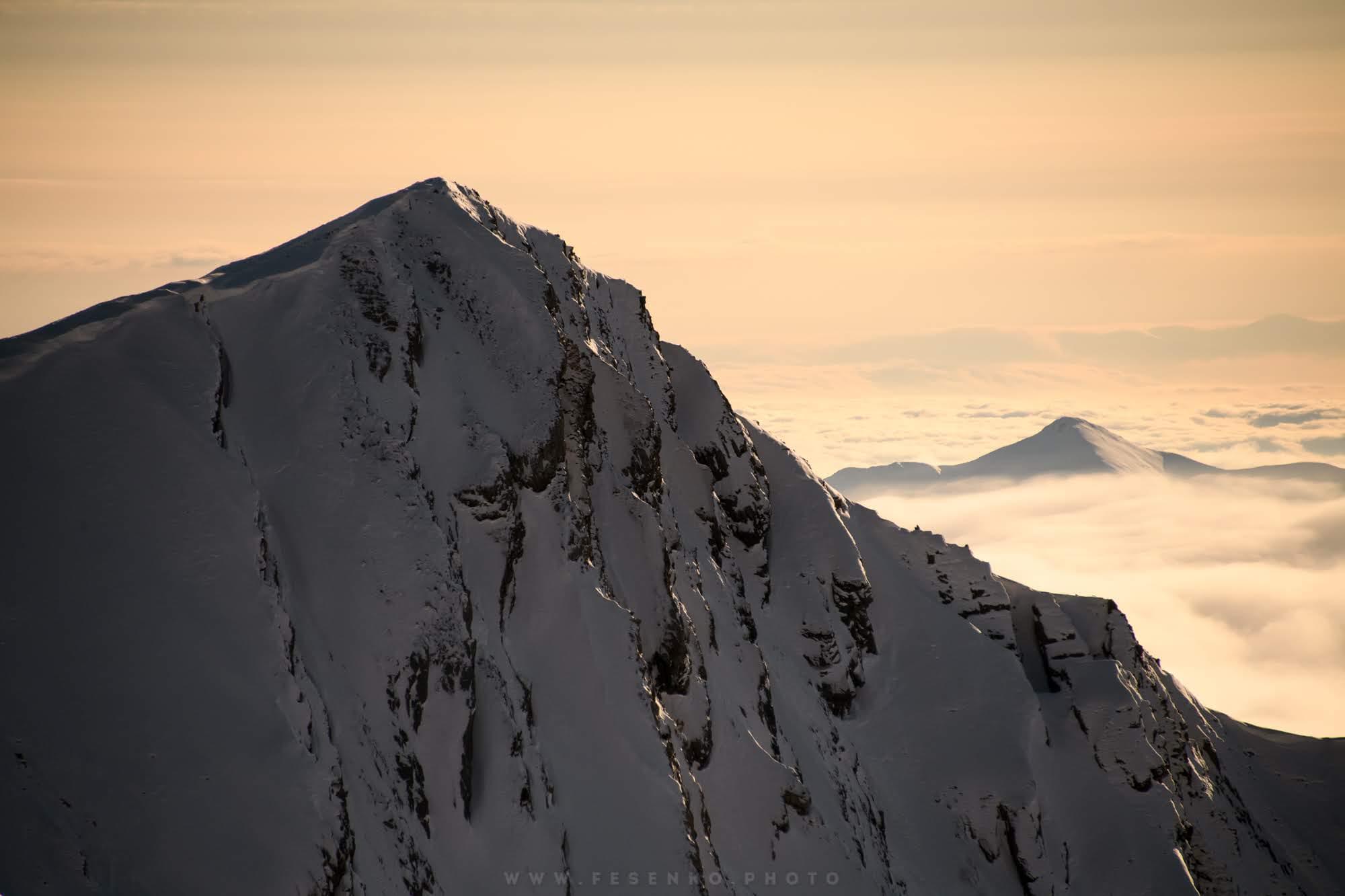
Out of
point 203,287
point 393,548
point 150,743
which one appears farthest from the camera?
point 203,287

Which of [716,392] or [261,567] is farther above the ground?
[716,392]

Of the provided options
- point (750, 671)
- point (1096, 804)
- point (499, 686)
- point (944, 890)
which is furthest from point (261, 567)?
point (1096, 804)

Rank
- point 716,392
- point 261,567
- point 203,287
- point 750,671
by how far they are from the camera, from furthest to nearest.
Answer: point 716,392 → point 750,671 → point 203,287 → point 261,567

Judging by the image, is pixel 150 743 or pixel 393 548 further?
pixel 393 548

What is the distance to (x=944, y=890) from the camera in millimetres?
105312

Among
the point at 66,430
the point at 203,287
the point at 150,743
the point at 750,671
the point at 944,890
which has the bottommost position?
the point at 944,890

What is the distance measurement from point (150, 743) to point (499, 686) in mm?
22731

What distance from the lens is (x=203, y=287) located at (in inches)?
3059

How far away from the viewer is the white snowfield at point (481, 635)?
188 ft

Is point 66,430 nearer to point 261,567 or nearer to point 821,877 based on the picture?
point 261,567

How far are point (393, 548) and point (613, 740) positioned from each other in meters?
19.0

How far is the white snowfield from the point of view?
57344 millimetres

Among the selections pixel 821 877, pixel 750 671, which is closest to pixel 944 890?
pixel 821 877

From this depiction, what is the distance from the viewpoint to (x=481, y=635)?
75.2 metres
